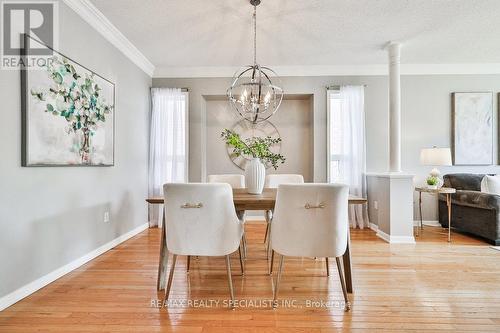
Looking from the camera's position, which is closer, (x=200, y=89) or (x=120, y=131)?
(x=120, y=131)

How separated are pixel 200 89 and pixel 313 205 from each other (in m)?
3.26

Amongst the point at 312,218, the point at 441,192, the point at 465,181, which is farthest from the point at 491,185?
the point at 312,218

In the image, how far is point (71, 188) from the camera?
8.22 feet

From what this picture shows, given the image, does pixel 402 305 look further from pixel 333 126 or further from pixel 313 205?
pixel 333 126

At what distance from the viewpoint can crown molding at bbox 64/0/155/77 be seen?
102 inches

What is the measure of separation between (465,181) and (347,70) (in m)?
2.31

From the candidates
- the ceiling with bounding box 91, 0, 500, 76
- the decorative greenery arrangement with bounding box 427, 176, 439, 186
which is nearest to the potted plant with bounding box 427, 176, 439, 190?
the decorative greenery arrangement with bounding box 427, 176, 439, 186

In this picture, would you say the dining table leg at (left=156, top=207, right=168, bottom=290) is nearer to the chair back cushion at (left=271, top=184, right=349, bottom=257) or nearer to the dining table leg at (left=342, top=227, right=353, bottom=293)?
the chair back cushion at (left=271, top=184, right=349, bottom=257)

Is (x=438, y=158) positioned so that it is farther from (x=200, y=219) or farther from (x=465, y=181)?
(x=200, y=219)

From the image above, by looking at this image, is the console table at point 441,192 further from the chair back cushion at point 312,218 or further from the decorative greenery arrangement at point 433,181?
the chair back cushion at point 312,218

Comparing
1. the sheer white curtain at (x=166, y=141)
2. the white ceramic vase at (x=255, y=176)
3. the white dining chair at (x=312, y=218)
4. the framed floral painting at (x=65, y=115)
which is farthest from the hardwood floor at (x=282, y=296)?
the sheer white curtain at (x=166, y=141)

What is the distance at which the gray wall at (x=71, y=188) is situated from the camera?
6.19 ft

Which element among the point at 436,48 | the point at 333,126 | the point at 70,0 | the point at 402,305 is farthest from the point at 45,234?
the point at 436,48

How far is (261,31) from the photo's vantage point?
320 centimetres
